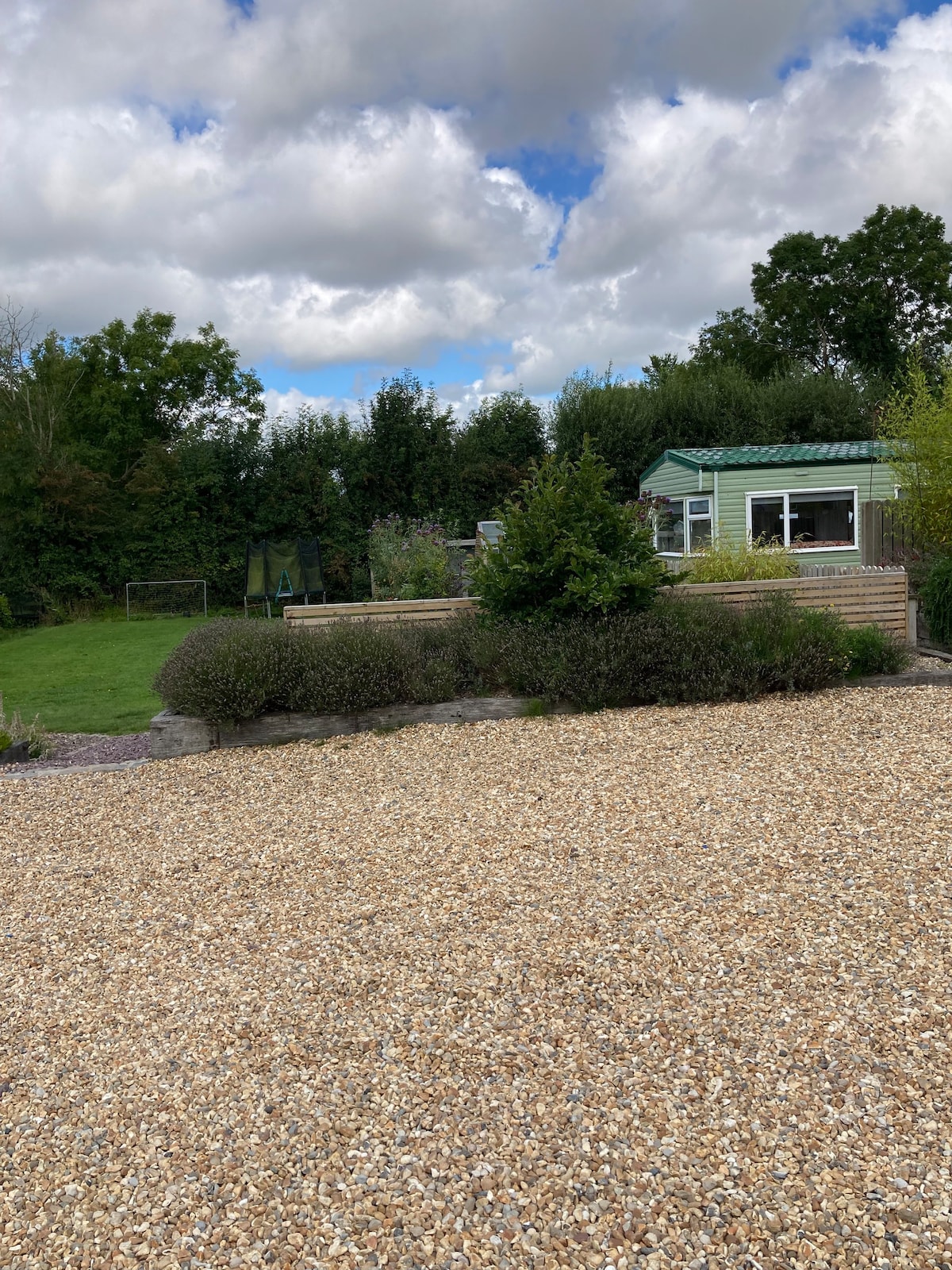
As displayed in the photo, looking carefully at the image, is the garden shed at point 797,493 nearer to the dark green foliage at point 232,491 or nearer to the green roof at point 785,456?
the green roof at point 785,456

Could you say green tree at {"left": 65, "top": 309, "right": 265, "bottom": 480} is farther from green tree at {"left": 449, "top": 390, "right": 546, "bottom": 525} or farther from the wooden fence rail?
the wooden fence rail

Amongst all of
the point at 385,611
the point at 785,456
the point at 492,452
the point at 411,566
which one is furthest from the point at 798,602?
the point at 492,452

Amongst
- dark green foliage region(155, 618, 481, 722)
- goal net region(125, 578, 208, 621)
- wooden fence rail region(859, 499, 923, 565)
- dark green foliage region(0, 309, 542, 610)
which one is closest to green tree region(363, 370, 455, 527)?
dark green foliage region(0, 309, 542, 610)

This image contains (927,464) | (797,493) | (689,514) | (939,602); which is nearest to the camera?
(939,602)

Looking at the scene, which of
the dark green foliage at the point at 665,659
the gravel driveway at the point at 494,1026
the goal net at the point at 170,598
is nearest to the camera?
the gravel driveway at the point at 494,1026

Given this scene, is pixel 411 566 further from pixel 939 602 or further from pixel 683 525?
pixel 683 525

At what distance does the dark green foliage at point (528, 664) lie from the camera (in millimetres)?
6254

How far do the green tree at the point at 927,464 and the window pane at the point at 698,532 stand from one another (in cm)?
337

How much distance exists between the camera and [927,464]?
11211 mm

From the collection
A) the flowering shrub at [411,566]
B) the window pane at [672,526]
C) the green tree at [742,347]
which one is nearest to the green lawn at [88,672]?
the flowering shrub at [411,566]

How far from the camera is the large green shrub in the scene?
6828 mm

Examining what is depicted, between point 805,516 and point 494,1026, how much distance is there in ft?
45.3

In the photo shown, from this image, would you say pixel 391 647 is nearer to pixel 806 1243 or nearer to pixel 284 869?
pixel 284 869

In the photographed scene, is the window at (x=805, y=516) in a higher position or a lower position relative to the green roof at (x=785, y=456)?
lower
